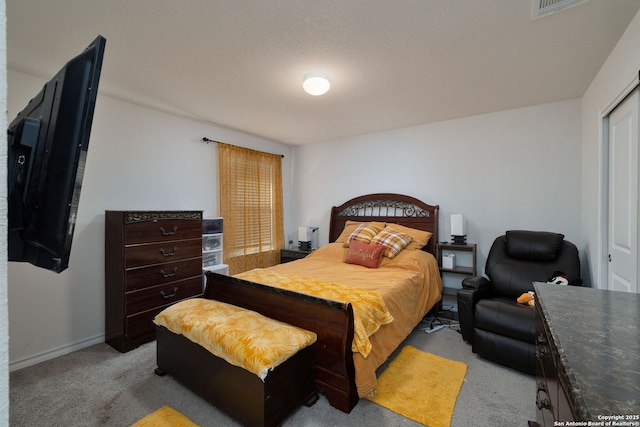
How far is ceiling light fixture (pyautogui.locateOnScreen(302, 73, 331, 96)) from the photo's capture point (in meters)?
2.34

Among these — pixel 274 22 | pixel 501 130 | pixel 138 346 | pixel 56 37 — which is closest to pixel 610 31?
pixel 501 130

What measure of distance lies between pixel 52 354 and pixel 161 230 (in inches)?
55.5

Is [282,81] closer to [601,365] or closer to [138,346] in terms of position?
[601,365]

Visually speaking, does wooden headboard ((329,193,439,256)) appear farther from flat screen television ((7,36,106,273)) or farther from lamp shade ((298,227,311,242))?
flat screen television ((7,36,106,273))

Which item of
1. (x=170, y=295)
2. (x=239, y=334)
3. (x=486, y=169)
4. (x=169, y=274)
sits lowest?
(x=170, y=295)

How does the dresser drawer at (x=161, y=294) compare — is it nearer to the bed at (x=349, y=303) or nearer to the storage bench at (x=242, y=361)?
the bed at (x=349, y=303)

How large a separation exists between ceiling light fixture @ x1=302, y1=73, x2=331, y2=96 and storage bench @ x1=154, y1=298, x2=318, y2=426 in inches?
76.9

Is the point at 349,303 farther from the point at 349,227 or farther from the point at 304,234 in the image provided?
the point at 304,234

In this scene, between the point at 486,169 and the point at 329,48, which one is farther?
the point at 486,169

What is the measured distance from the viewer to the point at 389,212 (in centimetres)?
400

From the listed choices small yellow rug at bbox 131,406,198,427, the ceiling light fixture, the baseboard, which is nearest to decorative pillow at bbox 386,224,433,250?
the ceiling light fixture

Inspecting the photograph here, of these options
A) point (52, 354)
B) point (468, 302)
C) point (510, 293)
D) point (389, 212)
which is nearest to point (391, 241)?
point (389, 212)

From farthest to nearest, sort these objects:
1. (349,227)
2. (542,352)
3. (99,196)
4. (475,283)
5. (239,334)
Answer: (349,227) < (99,196) < (475,283) < (239,334) < (542,352)

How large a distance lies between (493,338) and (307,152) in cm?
378
